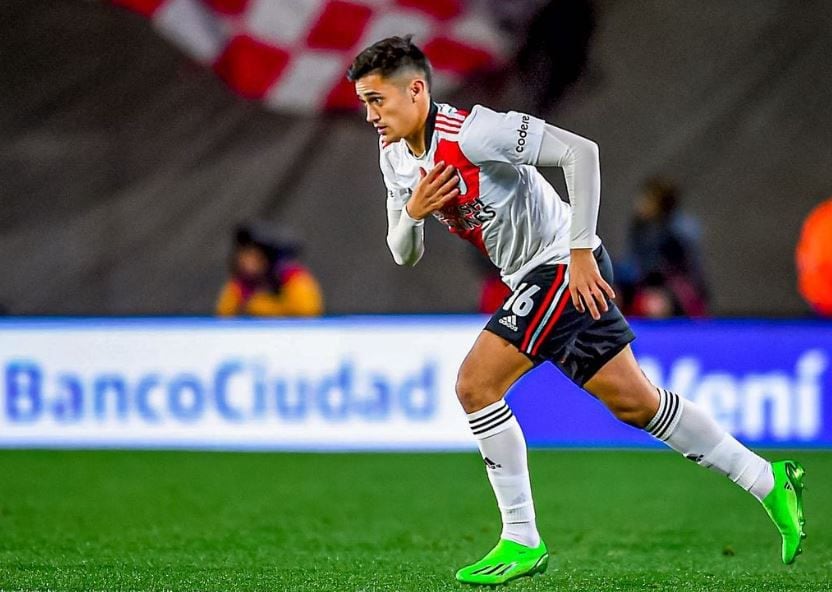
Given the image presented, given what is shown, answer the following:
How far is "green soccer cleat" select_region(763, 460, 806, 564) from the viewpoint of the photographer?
4.41 meters

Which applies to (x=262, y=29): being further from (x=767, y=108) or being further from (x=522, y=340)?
(x=522, y=340)

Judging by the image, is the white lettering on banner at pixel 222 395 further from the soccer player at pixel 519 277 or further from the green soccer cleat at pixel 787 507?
the green soccer cleat at pixel 787 507

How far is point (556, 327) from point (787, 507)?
93cm

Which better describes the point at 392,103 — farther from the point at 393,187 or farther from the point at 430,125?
the point at 393,187

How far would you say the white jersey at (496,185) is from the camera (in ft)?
13.7

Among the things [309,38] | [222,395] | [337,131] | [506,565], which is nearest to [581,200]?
[506,565]

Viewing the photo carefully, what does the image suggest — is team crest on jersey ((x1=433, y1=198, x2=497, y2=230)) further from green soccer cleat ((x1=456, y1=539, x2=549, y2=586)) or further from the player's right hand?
green soccer cleat ((x1=456, y1=539, x2=549, y2=586))

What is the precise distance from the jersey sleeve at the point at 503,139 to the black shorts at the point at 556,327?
43 centimetres

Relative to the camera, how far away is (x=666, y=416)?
4410 millimetres

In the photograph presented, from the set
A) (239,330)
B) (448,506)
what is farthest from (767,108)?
(448,506)

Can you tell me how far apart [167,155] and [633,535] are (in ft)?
19.0

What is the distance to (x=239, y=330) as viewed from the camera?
8.12m

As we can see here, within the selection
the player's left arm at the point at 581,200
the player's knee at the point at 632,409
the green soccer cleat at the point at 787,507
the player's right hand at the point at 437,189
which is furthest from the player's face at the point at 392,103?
the green soccer cleat at the point at 787,507

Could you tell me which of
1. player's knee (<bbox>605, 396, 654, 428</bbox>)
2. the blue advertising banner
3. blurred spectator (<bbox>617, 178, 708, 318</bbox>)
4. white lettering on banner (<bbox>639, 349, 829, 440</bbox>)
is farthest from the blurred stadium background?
player's knee (<bbox>605, 396, 654, 428</bbox>)
